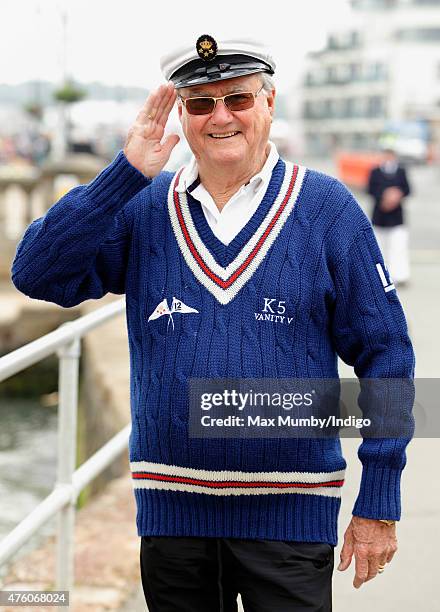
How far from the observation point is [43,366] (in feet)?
43.9

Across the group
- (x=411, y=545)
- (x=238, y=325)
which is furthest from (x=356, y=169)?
(x=238, y=325)

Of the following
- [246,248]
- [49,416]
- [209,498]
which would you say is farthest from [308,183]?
[49,416]

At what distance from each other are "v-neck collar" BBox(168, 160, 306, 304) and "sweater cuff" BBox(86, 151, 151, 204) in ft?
0.42

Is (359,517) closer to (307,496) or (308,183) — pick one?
(307,496)

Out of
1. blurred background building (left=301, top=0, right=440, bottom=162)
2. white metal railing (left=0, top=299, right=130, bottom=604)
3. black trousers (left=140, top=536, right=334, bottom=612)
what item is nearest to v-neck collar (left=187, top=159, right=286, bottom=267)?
black trousers (left=140, top=536, right=334, bottom=612)

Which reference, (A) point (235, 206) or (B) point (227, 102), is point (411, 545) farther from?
(B) point (227, 102)

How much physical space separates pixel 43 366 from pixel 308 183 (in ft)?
37.5

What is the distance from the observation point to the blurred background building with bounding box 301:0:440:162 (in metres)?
81.4

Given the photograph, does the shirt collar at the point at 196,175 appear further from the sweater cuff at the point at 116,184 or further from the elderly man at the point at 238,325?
the sweater cuff at the point at 116,184

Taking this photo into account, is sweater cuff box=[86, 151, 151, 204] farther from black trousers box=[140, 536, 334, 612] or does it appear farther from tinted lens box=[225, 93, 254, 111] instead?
black trousers box=[140, 536, 334, 612]

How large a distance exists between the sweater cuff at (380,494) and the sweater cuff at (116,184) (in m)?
0.78

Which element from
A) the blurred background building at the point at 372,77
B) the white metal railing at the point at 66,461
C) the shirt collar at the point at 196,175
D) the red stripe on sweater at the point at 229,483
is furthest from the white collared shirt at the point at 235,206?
the blurred background building at the point at 372,77

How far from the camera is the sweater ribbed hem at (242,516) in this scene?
86.0 inches

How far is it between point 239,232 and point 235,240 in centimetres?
2
